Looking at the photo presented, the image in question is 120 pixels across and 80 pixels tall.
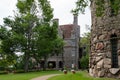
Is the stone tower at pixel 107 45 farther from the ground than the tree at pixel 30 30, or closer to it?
closer to it

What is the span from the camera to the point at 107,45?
2108 centimetres

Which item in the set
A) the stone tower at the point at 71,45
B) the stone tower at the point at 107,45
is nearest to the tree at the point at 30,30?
the stone tower at the point at 71,45

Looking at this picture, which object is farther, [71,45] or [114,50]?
[71,45]

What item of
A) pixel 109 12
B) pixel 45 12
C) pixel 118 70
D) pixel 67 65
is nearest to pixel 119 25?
pixel 109 12

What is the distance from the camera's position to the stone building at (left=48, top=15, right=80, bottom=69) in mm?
70750

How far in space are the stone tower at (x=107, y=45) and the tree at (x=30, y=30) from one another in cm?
2753

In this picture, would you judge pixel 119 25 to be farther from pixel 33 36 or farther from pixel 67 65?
pixel 67 65

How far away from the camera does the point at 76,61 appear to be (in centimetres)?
7112

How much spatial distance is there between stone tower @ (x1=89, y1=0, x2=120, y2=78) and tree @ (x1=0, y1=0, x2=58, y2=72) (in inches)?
1084

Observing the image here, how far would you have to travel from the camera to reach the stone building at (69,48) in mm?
70750

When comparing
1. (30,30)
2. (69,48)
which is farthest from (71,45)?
(30,30)

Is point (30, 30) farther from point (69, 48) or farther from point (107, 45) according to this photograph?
point (107, 45)

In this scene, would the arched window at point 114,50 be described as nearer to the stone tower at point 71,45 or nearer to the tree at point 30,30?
the tree at point 30,30

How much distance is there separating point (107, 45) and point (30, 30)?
1210 inches
